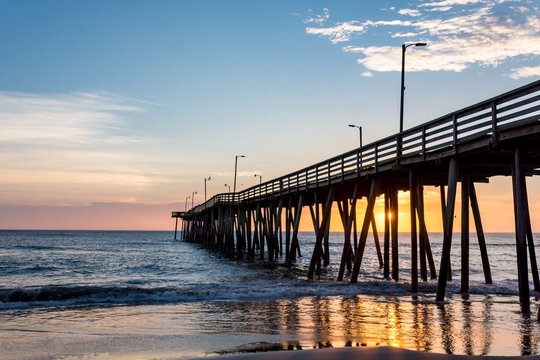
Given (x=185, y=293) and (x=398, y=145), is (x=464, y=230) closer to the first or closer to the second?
(x=398, y=145)

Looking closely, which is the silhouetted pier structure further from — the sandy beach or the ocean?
the sandy beach

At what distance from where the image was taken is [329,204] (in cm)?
2078

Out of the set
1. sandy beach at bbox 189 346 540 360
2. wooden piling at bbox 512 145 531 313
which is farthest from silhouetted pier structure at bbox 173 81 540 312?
sandy beach at bbox 189 346 540 360

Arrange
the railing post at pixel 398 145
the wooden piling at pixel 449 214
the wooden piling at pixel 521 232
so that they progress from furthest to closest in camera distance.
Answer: the railing post at pixel 398 145 → the wooden piling at pixel 449 214 → the wooden piling at pixel 521 232

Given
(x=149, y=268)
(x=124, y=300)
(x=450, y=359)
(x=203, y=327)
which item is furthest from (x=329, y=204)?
(x=149, y=268)

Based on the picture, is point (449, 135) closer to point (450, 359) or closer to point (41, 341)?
point (450, 359)

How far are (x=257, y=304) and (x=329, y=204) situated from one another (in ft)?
26.4

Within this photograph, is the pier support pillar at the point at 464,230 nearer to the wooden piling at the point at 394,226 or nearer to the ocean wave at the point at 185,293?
the ocean wave at the point at 185,293

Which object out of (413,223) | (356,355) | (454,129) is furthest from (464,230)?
(356,355)

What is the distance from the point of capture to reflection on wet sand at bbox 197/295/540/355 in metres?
7.75

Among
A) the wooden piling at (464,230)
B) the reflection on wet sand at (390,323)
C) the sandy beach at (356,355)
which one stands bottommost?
the reflection on wet sand at (390,323)

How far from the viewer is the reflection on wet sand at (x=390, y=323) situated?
775 cm

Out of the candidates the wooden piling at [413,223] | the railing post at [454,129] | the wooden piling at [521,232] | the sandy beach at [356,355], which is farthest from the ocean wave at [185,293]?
the sandy beach at [356,355]

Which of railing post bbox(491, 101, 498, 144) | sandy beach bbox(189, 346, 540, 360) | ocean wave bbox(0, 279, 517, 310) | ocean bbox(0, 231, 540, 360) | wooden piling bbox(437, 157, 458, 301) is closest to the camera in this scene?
sandy beach bbox(189, 346, 540, 360)
